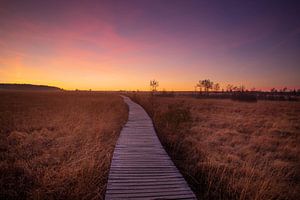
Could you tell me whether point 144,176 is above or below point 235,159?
above

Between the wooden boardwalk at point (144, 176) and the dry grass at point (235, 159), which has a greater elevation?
the wooden boardwalk at point (144, 176)

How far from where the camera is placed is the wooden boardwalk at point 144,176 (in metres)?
3.59

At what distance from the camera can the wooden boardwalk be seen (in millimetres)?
3586

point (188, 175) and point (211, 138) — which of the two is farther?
point (211, 138)

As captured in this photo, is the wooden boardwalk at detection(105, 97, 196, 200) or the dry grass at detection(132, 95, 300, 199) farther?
the dry grass at detection(132, 95, 300, 199)

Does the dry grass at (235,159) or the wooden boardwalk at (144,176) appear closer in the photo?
the wooden boardwalk at (144,176)

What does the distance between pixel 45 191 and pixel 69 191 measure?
26.9 inches

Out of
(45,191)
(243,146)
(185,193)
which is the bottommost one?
(243,146)

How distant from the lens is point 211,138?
36.5 feet

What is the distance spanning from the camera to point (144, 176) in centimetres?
430

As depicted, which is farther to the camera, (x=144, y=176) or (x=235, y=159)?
(x=235, y=159)

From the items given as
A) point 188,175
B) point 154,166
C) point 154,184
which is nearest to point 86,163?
point 154,166

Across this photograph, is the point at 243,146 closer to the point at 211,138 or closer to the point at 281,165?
the point at 211,138

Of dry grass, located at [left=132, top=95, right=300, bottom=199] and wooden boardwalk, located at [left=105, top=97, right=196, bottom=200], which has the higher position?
wooden boardwalk, located at [left=105, top=97, right=196, bottom=200]
